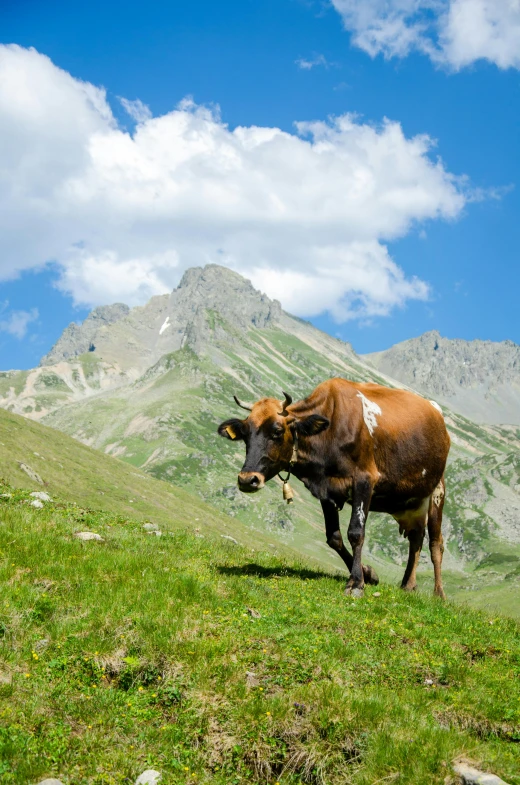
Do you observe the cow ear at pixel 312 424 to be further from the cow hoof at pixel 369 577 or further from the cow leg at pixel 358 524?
the cow hoof at pixel 369 577

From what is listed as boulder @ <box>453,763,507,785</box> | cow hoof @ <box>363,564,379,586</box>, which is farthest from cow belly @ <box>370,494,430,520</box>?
boulder @ <box>453,763,507,785</box>

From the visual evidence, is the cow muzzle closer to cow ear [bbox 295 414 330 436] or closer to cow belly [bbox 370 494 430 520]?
cow ear [bbox 295 414 330 436]

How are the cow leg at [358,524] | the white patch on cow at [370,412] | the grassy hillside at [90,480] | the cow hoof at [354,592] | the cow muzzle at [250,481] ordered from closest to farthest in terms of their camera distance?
the cow hoof at [354,592], the cow muzzle at [250,481], the cow leg at [358,524], the white patch on cow at [370,412], the grassy hillside at [90,480]

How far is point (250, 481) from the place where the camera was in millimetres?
13883

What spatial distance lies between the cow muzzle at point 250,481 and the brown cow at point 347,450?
0.07 ft

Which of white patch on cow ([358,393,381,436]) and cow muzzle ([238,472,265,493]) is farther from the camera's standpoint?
white patch on cow ([358,393,381,436])

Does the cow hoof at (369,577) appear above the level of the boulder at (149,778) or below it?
above

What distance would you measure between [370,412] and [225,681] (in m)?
8.87

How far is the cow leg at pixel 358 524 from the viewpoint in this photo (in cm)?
1398

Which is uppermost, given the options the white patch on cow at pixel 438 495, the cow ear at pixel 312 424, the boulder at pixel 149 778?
the cow ear at pixel 312 424

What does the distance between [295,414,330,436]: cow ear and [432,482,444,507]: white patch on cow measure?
535 cm

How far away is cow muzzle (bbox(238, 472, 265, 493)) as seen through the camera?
546 inches

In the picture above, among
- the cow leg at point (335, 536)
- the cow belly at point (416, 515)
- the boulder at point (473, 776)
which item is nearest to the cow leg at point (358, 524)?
the cow leg at point (335, 536)

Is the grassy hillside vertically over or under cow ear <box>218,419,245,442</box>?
under
